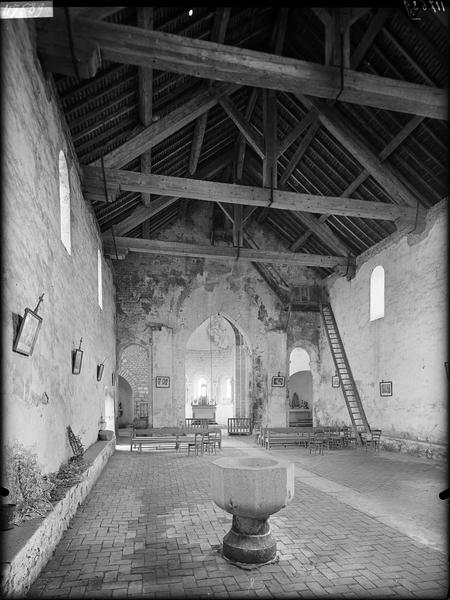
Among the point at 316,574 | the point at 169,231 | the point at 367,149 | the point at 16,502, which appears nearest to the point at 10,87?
the point at 16,502

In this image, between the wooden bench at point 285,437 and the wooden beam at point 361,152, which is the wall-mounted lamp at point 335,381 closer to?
the wooden bench at point 285,437

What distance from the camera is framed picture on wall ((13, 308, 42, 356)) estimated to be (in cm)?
494

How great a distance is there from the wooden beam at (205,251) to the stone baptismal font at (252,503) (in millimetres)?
10310

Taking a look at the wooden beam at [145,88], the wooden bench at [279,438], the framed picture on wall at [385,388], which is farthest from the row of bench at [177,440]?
the wooden beam at [145,88]

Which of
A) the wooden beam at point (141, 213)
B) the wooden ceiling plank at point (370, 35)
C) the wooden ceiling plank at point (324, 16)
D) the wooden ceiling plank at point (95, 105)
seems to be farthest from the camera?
the wooden beam at point (141, 213)

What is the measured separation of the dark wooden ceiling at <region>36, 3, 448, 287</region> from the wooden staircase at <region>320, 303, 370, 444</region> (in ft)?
10.9

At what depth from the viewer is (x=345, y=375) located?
1762 centimetres

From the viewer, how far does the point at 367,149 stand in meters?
12.2

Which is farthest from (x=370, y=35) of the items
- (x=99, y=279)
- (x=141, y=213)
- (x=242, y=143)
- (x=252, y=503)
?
(x=252, y=503)

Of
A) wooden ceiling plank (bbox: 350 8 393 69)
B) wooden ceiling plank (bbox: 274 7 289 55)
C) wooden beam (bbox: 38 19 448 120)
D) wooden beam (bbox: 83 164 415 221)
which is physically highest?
wooden ceiling plank (bbox: 274 7 289 55)

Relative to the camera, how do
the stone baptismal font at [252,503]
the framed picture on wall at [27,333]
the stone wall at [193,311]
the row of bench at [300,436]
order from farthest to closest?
the stone wall at [193,311], the row of bench at [300,436], the stone baptismal font at [252,503], the framed picture on wall at [27,333]

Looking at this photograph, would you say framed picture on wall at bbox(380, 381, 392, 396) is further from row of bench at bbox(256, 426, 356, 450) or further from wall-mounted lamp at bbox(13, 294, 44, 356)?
wall-mounted lamp at bbox(13, 294, 44, 356)

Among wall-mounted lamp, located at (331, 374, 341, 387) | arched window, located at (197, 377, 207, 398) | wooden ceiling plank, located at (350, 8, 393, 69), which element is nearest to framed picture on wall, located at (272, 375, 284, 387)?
wall-mounted lamp, located at (331, 374, 341, 387)

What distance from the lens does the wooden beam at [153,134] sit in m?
9.92
